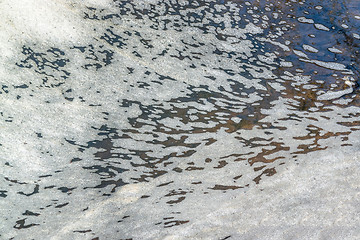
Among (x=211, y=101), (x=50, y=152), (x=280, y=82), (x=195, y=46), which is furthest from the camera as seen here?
(x=195, y=46)

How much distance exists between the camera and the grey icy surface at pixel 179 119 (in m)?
1.88

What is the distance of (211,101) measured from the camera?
8.68ft

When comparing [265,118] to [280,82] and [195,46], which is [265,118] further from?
[195,46]

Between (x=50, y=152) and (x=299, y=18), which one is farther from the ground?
(x=299, y=18)

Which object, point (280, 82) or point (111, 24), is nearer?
point (280, 82)

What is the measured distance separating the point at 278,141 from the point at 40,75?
5.21 feet

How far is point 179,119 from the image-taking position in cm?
250

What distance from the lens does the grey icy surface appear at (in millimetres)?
1884

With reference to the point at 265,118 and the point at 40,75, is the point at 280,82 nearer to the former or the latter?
the point at 265,118

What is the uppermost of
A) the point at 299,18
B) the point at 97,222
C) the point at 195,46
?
the point at 299,18

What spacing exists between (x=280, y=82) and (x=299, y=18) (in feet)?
3.07

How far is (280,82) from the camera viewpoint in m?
2.84

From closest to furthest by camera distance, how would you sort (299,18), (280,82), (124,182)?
(124,182)
(280,82)
(299,18)

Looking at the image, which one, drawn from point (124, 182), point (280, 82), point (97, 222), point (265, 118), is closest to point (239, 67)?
point (280, 82)
